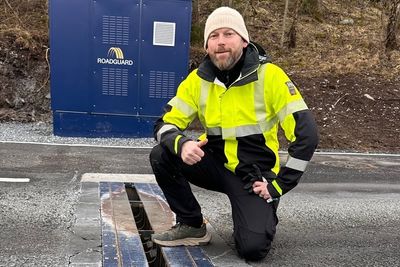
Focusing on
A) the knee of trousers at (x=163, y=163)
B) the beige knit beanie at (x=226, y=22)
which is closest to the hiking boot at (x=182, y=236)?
the knee of trousers at (x=163, y=163)

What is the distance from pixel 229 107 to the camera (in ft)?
11.2

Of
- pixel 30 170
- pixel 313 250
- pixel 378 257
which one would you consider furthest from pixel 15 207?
pixel 378 257

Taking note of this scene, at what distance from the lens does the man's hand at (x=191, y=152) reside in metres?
3.13

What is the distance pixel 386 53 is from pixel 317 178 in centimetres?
786

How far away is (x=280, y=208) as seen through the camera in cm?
471

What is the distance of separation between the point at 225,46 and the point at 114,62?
189 inches

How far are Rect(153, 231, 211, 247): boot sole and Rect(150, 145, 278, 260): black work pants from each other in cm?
12

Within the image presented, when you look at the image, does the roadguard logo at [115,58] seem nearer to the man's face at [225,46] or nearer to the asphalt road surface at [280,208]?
the asphalt road surface at [280,208]

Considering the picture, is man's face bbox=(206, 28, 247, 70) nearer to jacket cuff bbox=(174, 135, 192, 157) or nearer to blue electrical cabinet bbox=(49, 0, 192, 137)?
jacket cuff bbox=(174, 135, 192, 157)

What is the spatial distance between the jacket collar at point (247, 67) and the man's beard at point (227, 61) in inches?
2.1

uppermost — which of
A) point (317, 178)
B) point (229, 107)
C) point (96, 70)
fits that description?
point (229, 107)

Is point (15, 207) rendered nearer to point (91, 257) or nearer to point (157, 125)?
point (91, 257)

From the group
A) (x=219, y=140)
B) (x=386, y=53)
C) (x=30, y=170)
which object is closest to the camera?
(x=219, y=140)

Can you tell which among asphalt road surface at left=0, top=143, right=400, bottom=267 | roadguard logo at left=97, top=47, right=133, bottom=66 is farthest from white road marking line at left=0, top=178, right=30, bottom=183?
roadguard logo at left=97, top=47, right=133, bottom=66
